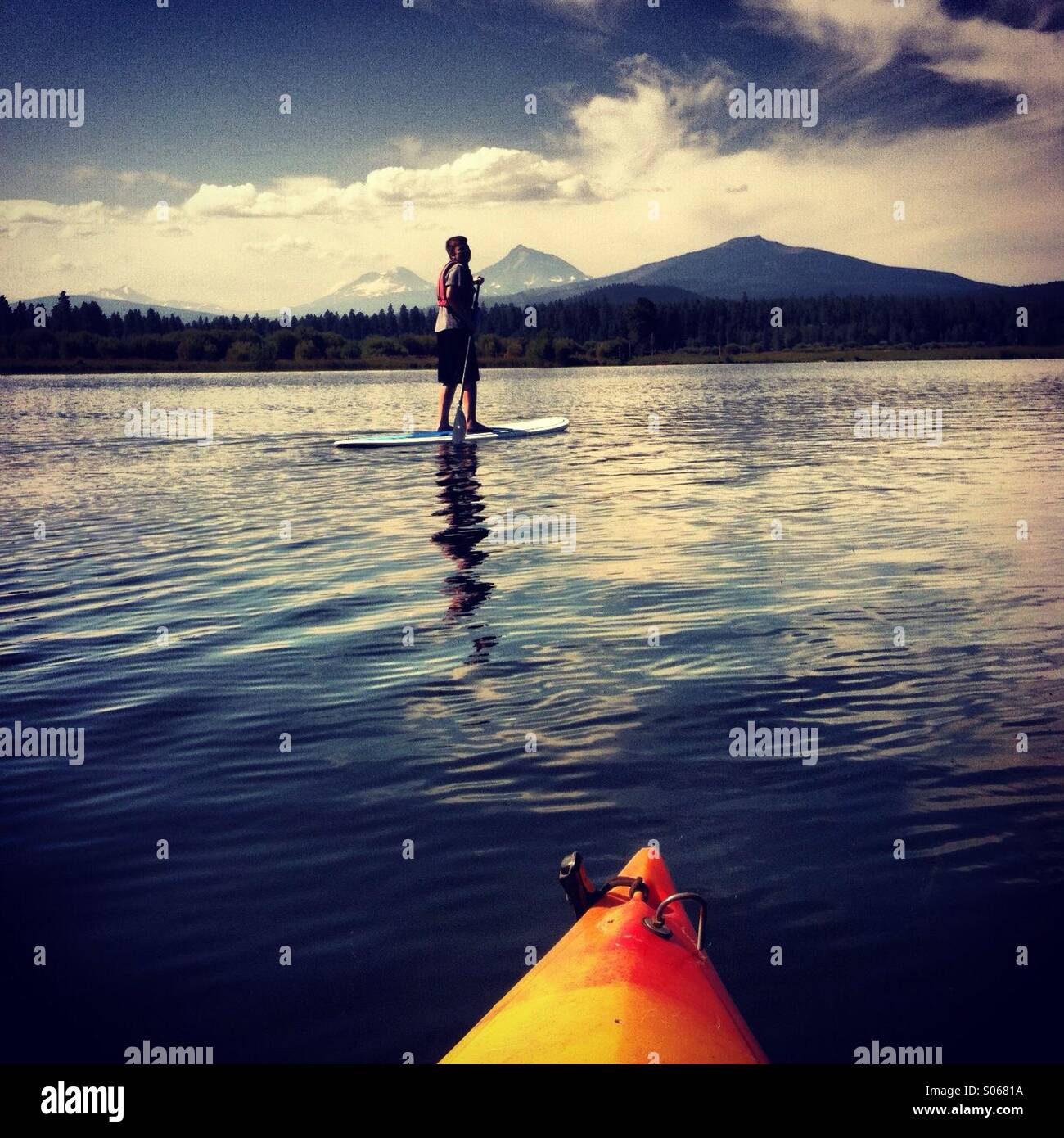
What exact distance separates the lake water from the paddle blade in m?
12.3

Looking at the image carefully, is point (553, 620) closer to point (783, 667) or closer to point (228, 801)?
point (783, 667)

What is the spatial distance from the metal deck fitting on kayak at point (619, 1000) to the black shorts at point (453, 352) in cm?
2208

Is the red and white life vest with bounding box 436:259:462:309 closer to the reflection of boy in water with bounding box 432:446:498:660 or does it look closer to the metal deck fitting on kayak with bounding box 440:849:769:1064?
the reflection of boy in water with bounding box 432:446:498:660

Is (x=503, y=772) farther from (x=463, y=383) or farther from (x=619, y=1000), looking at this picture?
(x=463, y=383)

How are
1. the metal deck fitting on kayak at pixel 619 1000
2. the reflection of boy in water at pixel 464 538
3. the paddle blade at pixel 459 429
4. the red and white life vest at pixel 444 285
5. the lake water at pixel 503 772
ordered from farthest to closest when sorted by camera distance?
the paddle blade at pixel 459 429, the red and white life vest at pixel 444 285, the reflection of boy in water at pixel 464 538, the lake water at pixel 503 772, the metal deck fitting on kayak at pixel 619 1000

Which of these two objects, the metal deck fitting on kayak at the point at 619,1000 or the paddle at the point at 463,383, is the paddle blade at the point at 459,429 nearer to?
the paddle at the point at 463,383

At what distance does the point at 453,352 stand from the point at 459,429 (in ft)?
13.8

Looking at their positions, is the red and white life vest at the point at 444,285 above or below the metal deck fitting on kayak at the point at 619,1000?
above

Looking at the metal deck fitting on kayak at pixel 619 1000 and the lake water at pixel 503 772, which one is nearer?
the metal deck fitting on kayak at pixel 619 1000

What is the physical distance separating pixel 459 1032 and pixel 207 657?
20.7 ft

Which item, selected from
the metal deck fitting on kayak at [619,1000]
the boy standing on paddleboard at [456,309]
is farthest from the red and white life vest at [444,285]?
the metal deck fitting on kayak at [619,1000]

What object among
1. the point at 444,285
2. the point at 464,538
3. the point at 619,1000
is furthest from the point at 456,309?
the point at 619,1000

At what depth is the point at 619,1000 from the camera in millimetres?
3959

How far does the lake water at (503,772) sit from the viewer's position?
4.87 metres
